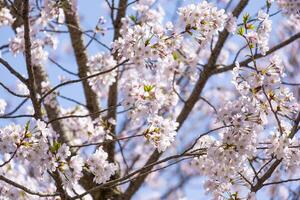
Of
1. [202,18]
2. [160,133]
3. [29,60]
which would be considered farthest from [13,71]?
[202,18]

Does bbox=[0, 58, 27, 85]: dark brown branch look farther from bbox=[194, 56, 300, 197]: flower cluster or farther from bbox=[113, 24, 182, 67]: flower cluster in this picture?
bbox=[194, 56, 300, 197]: flower cluster

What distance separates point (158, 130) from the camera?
11.6ft

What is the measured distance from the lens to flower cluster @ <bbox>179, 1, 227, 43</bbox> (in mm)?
3510

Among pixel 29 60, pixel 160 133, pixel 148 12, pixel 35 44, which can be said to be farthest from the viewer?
pixel 148 12

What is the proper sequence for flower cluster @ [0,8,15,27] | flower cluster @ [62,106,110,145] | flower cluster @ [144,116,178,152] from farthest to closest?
flower cluster @ [62,106,110,145], flower cluster @ [0,8,15,27], flower cluster @ [144,116,178,152]

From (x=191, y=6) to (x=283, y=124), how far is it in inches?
41.1

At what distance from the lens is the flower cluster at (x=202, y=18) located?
351 centimetres

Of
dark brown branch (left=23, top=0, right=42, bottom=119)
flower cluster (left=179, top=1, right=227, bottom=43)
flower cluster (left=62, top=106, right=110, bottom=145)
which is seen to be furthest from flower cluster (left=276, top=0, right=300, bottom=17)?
dark brown branch (left=23, top=0, right=42, bottom=119)

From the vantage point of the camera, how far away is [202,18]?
3527 mm

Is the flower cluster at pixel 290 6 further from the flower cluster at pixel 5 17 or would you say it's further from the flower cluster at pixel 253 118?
the flower cluster at pixel 5 17

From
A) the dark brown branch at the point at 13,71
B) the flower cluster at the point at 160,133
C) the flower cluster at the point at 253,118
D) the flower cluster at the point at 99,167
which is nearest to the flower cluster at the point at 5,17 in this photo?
the dark brown branch at the point at 13,71

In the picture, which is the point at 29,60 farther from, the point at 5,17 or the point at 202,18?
the point at 5,17

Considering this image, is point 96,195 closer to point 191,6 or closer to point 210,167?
point 210,167

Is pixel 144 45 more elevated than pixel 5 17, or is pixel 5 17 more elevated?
pixel 5 17
